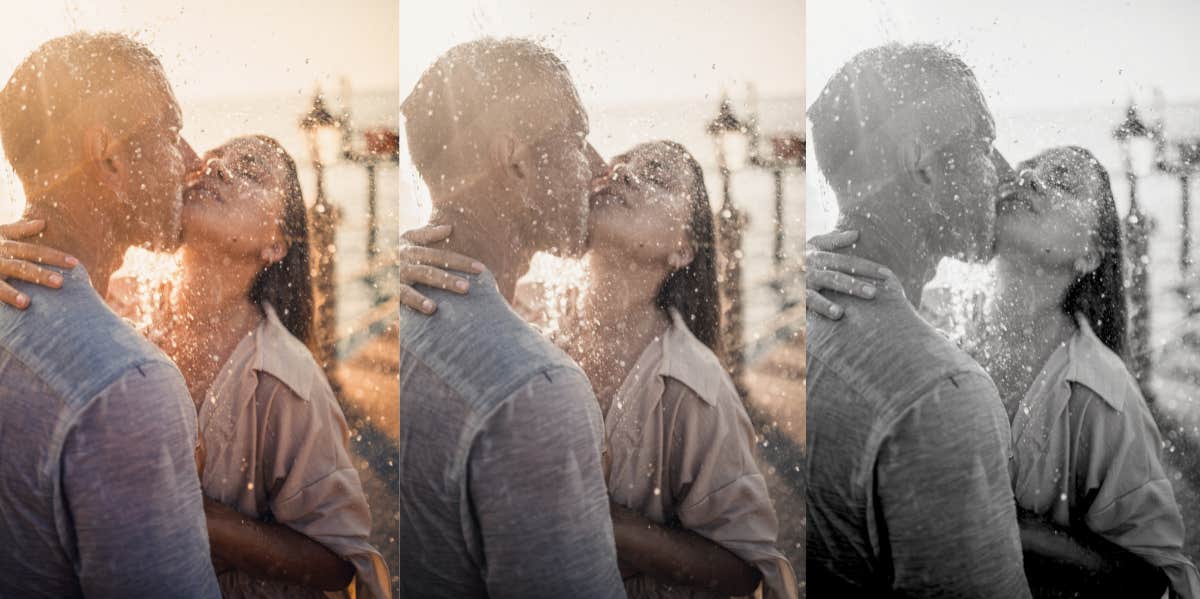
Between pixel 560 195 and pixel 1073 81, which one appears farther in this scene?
pixel 560 195

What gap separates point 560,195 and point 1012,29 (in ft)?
4.02

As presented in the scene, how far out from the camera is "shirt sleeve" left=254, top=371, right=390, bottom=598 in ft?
9.51

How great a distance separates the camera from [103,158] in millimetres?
2883

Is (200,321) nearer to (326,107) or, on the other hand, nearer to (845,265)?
(326,107)

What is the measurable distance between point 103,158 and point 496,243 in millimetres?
1066

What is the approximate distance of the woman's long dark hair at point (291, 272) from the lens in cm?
292

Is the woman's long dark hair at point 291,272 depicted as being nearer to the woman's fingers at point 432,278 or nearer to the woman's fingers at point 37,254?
the woman's fingers at point 432,278

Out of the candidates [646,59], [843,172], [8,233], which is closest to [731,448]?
[843,172]

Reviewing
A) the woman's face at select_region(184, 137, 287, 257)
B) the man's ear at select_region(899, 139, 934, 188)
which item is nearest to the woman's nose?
the woman's face at select_region(184, 137, 287, 257)

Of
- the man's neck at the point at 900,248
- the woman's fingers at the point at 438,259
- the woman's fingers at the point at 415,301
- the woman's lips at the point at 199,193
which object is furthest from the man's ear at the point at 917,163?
the woman's lips at the point at 199,193

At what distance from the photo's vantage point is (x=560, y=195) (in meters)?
2.89

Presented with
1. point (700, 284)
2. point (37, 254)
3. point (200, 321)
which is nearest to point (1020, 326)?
point (700, 284)

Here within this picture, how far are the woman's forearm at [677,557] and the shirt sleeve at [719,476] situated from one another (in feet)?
0.10

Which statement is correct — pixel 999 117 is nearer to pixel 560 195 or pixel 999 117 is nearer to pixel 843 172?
pixel 843 172
